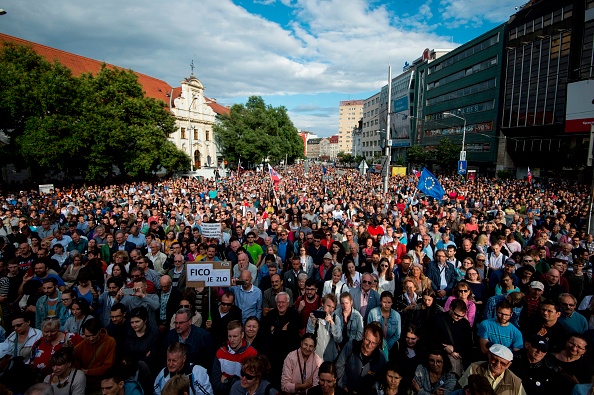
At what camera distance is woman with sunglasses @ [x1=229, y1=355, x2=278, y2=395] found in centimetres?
298

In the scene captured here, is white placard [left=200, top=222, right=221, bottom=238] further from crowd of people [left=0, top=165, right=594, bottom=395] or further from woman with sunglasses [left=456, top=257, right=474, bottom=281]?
woman with sunglasses [left=456, top=257, right=474, bottom=281]

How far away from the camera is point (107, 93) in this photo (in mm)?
28312

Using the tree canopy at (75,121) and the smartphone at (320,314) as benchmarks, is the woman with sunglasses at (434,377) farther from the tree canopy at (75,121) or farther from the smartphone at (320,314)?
the tree canopy at (75,121)

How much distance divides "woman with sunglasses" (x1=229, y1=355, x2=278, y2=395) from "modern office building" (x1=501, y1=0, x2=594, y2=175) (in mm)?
30760

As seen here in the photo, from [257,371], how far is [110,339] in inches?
73.6

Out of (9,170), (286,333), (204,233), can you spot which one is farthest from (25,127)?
(286,333)

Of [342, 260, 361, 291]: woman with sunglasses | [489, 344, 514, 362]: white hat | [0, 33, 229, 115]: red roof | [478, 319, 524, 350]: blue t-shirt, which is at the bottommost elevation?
[478, 319, 524, 350]: blue t-shirt

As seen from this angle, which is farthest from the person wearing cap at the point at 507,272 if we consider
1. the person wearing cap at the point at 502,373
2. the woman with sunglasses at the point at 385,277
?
the person wearing cap at the point at 502,373

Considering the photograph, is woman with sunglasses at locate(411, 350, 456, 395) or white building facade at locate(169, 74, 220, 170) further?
white building facade at locate(169, 74, 220, 170)

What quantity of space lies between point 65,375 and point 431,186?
12819mm

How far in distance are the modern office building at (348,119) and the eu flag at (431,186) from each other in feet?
531

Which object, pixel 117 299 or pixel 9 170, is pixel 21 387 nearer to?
pixel 117 299

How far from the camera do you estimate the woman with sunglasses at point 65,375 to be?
3.16 metres

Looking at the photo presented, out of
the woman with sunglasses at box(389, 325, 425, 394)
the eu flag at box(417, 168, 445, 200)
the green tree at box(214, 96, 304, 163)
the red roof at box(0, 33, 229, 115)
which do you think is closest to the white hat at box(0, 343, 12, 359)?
the woman with sunglasses at box(389, 325, 425, 394)
